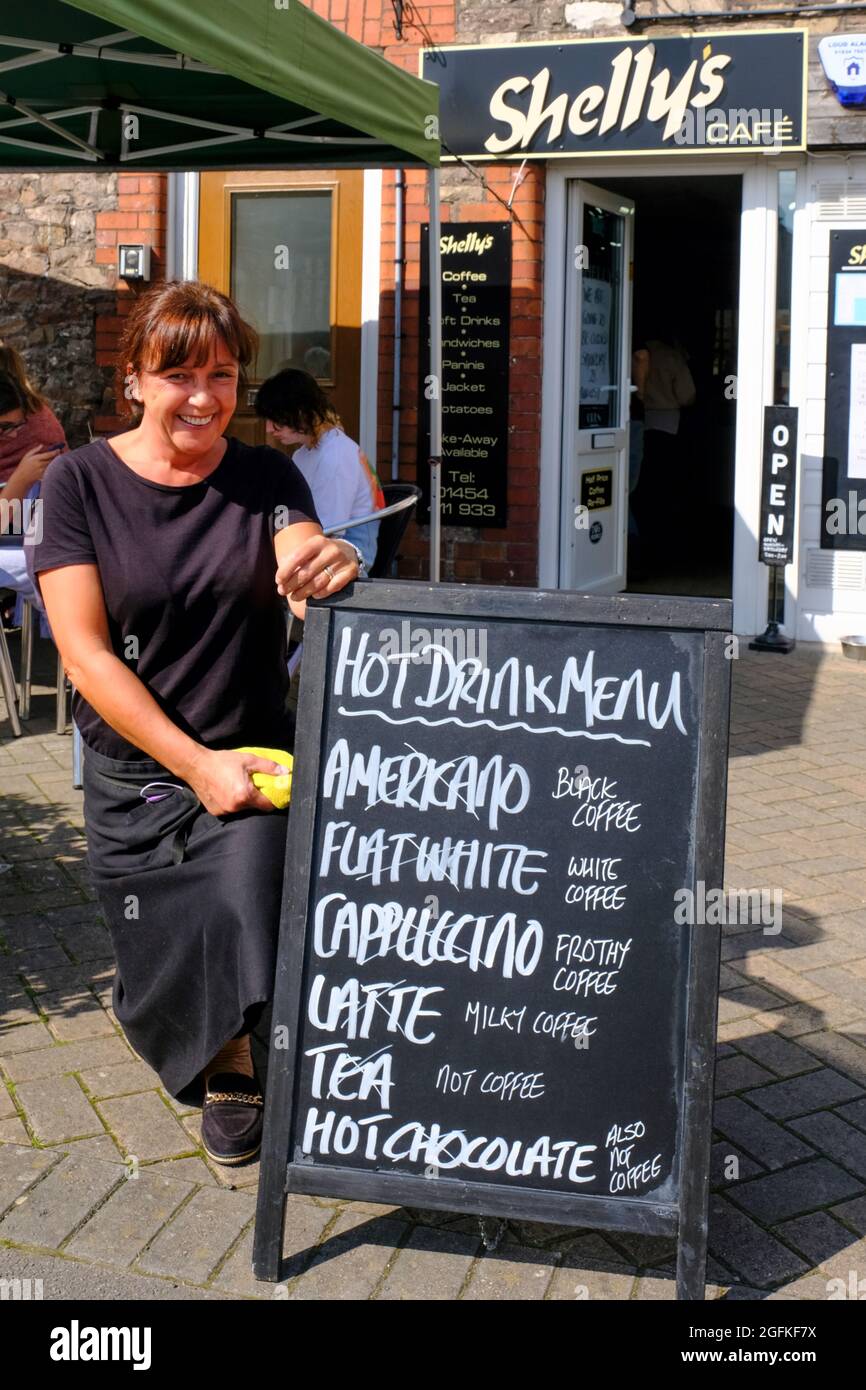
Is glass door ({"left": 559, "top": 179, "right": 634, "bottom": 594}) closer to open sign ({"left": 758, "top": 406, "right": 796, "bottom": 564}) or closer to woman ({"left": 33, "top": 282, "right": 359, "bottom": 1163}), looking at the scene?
open sign ({"left": 758, "top": 406, "right": 796, "bottom": 564})

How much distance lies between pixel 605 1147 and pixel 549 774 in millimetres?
669

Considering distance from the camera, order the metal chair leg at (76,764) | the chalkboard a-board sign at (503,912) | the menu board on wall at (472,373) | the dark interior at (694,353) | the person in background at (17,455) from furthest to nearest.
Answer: the dark interior at (694,353)
the menu board on wall at (472,373)
the person in background at (17,455)
the metal chair leg at (76,764)
the chalkboard a-board sign at (503,912)

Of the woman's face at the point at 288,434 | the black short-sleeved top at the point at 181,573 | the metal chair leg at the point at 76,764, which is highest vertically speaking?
the woman's face at the point at 288,434

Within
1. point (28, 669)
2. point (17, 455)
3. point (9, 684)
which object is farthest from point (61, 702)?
point (17, 455)

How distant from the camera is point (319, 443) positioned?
616cm

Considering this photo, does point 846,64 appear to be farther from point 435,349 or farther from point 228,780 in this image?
point 228,780

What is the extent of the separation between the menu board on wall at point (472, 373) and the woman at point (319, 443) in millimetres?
2339

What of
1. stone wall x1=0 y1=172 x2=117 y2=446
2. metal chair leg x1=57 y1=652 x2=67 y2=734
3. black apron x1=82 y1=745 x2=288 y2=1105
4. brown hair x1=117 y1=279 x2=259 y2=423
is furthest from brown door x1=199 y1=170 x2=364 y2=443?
black apron x1=82 y1=745 x2=288 y2=1105

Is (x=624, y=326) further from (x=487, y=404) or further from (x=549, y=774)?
(x=549, y=774)

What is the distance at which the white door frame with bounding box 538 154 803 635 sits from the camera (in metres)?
8.34

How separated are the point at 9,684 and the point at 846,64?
207 inches

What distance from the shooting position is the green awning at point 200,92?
4.61 m

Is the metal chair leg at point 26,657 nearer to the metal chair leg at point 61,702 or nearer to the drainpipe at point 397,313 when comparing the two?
the metal chair leg at point 61,702

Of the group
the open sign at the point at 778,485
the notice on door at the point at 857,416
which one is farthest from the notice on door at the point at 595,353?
the notice on door at the point at 857,416
